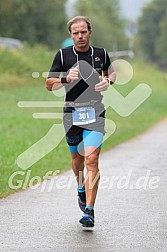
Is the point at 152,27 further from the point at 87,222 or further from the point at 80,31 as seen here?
the point at 87,222

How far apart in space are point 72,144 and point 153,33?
130 meters

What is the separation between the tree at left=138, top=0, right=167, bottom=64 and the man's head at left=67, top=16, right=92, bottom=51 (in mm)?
123561

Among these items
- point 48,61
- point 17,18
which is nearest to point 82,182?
point 48,61

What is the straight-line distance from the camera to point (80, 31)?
8.71 metres

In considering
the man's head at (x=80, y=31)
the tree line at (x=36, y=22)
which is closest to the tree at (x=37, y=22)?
the tree line at (x=36, y=22)

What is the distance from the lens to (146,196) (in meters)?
11.2

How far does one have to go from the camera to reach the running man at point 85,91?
344 inches

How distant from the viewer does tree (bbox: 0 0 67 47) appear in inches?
3398

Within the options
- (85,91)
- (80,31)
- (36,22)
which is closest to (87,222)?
(85,91)

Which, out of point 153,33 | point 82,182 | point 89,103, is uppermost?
point 89,103

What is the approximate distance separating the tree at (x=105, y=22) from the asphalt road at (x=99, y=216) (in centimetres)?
7309

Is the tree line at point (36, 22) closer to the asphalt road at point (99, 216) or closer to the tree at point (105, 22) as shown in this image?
the tree at point (105, 22)

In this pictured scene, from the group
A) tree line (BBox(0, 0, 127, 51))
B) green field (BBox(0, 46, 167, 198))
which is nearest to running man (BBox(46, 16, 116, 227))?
green field (BBox(0, 46, 167, 198))

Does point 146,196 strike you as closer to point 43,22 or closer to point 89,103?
point 89,103
